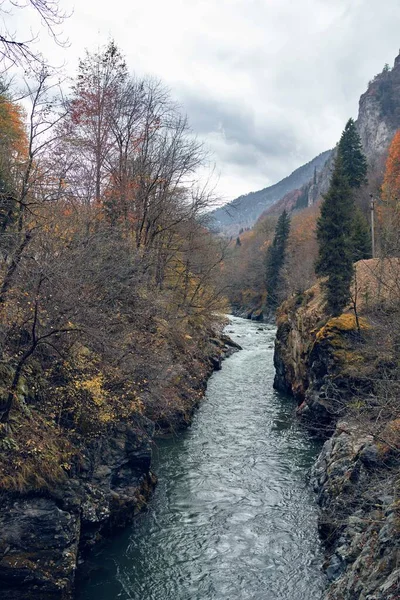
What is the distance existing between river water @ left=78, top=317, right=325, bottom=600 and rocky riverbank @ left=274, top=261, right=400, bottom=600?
837mm

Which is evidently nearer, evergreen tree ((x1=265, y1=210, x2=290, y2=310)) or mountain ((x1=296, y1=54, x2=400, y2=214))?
evergreen tree ((x1=265, y1=210, x2=290, y2=310))

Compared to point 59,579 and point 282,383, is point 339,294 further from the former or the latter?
point 59,579

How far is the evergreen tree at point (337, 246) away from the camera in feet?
69.9

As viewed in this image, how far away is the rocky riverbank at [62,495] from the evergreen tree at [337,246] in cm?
1206

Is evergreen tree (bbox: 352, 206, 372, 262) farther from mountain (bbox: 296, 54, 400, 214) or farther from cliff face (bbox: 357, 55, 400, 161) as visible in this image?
cliff face (bbox: 357, 55, 400, 161)

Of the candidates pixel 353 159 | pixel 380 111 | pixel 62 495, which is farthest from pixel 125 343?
pixel 380 111

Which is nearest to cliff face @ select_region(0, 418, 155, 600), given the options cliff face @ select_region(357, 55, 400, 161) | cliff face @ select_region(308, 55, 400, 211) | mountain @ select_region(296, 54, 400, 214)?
mountain @ select_region(296, 54, 400, 214)

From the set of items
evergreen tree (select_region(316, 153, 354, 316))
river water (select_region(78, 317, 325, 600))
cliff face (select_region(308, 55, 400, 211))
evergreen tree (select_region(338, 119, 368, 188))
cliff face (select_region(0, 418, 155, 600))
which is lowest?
river water (select_region(78, 317, 325, 600))

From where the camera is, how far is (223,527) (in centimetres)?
1145

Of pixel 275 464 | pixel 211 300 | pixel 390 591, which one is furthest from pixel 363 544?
pixel 211 300

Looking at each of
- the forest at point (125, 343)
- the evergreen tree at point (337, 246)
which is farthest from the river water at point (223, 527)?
the evergreen tree at point (337, 246)

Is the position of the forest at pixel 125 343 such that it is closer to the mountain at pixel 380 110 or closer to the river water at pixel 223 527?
the river water at pixel 223 527

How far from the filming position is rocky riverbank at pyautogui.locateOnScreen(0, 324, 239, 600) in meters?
8.37

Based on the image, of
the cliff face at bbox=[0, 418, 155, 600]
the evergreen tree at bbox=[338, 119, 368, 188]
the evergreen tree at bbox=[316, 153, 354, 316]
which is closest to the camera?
the cliff face at bbox=[0, 418, 155, 600]
